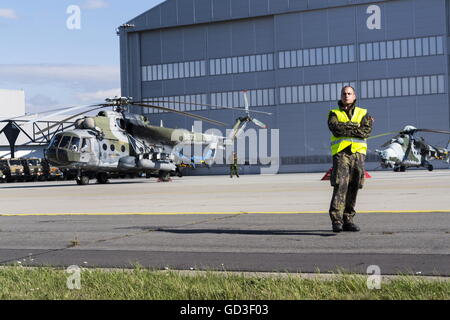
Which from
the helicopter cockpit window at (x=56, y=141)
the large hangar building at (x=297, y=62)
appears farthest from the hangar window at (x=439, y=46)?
the helicopter cockpit window at (x=56, y=141)

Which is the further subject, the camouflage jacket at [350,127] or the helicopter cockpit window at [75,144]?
the helicopter cockpit window at [75,144]

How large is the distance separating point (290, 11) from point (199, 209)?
5834cm

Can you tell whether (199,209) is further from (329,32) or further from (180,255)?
(329,32)

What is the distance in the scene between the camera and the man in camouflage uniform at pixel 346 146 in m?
9.55

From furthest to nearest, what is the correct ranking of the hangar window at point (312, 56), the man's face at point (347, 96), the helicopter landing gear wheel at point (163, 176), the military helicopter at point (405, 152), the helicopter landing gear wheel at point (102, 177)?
the hangar window at point (312, 56) → the military helicopter at point (405, 152) → the helicopter landing gear wheel at point (163, 176) → the helicopter landing gear wheel at point (102, 177) → the man's face at point (347, 96)

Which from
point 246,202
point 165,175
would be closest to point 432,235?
point 246,202

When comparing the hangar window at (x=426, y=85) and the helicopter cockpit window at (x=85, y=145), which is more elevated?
the hangar window at (x=426, y=85)

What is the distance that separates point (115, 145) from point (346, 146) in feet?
86.6

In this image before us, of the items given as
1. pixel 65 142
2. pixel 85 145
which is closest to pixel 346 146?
pixel 65 142

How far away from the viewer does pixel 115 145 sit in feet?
114

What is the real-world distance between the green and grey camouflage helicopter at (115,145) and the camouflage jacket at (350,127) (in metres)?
21.7

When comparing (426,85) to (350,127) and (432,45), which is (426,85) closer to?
(432,45)

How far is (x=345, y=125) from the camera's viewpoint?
955 cm

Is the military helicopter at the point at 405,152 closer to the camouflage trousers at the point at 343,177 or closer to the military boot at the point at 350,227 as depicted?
the military boot at the point at 350,227
